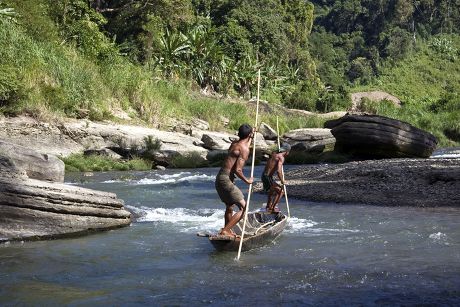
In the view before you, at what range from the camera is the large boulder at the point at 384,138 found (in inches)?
1040

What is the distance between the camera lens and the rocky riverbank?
588 inches

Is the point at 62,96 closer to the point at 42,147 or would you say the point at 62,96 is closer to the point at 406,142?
the point at 42,147

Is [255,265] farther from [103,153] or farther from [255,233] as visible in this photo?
[103,153]

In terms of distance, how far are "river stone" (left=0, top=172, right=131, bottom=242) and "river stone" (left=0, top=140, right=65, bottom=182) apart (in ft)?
2.78

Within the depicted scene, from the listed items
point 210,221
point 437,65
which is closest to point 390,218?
point 210,221

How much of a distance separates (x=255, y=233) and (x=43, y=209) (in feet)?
11.9

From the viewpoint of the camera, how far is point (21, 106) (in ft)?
87.8

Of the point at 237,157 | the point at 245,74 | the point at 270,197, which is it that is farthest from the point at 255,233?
the point at 245,74

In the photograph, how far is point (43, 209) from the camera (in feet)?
34.6

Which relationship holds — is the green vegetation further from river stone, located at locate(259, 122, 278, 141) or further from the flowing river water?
river stone, located at locate(259, 122, 278, 141)

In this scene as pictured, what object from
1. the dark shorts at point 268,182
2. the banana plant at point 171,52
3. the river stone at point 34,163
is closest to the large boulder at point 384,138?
the dark shorts at point 268,182

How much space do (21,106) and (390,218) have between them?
18.9 meters

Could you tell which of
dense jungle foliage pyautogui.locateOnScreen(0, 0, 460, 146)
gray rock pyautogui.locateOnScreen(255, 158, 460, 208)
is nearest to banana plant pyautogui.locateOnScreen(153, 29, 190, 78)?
dense jungle foliage pyautogui.locateOnScreen(0, 0, 460, 146)

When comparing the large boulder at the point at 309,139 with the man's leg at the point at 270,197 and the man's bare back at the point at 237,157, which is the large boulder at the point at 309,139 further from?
the man's bare back at the point at 237,157
